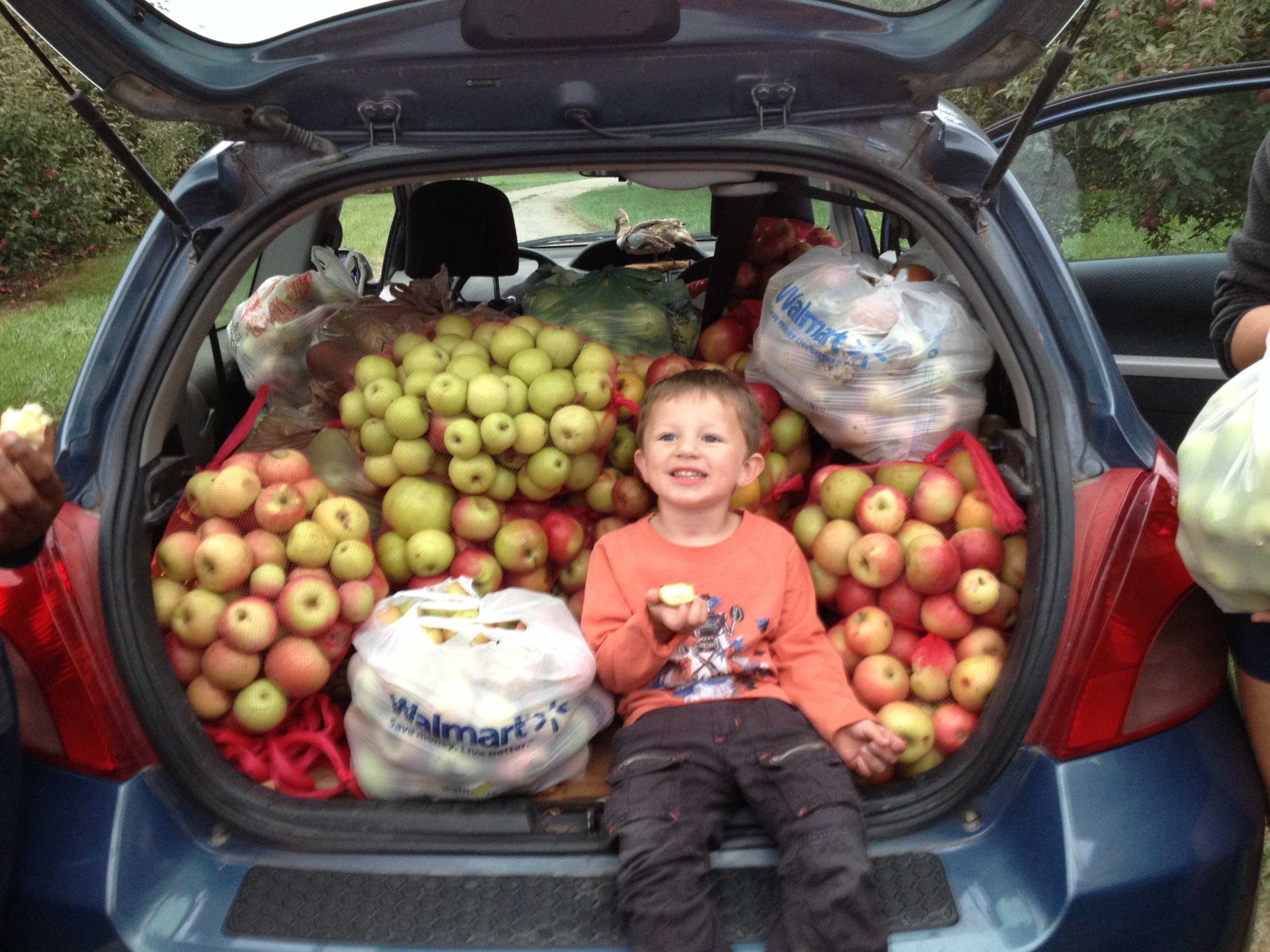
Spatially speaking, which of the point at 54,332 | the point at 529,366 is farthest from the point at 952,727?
the point at 54,332

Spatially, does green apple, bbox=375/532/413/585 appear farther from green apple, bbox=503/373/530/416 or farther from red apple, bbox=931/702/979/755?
red apple, bbox=931/702/979/755

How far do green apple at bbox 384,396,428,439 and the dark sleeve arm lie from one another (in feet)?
6.01

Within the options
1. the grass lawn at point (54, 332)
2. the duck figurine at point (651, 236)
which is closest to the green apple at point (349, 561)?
the duck figurine at point (651, 236)

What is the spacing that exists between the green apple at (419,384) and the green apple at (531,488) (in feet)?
1.04

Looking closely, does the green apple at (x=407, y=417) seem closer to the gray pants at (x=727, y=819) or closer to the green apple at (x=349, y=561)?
the green apple at (x=349, y=561)

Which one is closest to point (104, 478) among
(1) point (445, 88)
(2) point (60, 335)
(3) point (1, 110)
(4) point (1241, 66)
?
(1) point (445, 88)

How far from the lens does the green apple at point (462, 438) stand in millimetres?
2311

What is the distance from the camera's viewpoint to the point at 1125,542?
1.63m

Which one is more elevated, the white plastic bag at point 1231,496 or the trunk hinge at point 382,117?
the trunk hinge at point 382,117

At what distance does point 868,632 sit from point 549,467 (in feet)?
2.84

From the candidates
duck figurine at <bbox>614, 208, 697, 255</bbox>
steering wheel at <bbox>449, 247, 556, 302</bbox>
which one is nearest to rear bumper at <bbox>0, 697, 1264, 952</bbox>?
steering wheel at <bbox>449, 247, 556, 302</bbox>

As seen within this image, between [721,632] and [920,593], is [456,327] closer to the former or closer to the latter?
[721,632]

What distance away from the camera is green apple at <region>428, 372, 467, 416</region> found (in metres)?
2.32

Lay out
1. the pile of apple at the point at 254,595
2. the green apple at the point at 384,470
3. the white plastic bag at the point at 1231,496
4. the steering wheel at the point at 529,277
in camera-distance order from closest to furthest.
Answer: the white plastic bag at the point at 1231,496
the pile of apple at the point at 254,595
the green apple at the point at 384,470
the steering wheel at the point at 529,277
